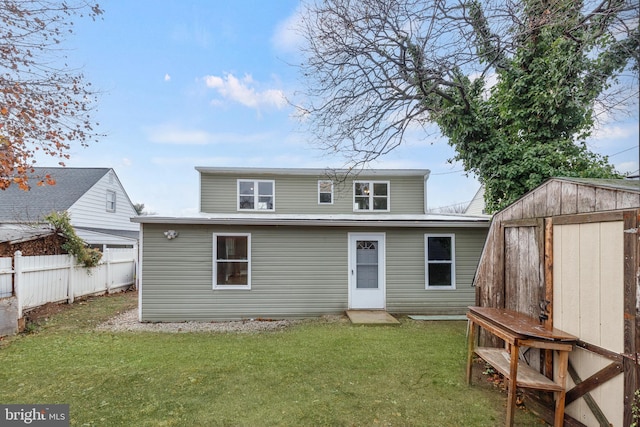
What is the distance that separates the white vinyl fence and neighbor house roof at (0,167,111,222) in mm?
4422

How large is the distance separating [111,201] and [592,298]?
19218 mm

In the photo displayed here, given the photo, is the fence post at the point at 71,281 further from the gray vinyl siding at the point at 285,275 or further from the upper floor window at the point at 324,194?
the upper floor window at the point at 324,194

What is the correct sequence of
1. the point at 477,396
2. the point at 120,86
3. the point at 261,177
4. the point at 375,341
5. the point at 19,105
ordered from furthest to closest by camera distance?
the point at 261,177
the point at 120,86
the point at 19,105
the point at 375,341
the point at 477,396

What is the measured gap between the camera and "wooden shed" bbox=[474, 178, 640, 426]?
7.77 feet

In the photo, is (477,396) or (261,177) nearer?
(477,396)

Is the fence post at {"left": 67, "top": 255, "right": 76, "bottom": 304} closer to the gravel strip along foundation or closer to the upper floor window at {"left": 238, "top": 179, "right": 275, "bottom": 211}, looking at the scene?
the gravel strip along foundation

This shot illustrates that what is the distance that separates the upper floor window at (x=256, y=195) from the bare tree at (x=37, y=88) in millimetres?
5561

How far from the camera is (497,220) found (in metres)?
4.26

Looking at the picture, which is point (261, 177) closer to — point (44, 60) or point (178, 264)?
point (178, 264)

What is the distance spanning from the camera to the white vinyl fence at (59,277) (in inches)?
256

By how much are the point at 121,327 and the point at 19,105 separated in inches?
203

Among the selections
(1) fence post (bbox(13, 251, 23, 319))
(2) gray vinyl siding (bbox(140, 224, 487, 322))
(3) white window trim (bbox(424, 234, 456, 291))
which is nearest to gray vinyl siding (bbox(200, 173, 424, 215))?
(3) white window trim (bbox(424, 234, 456, 291))

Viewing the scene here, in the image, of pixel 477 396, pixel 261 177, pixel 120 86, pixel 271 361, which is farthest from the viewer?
pixel 261 177

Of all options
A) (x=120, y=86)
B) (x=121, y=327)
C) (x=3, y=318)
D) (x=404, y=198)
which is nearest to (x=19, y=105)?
(x=120, y=86)
